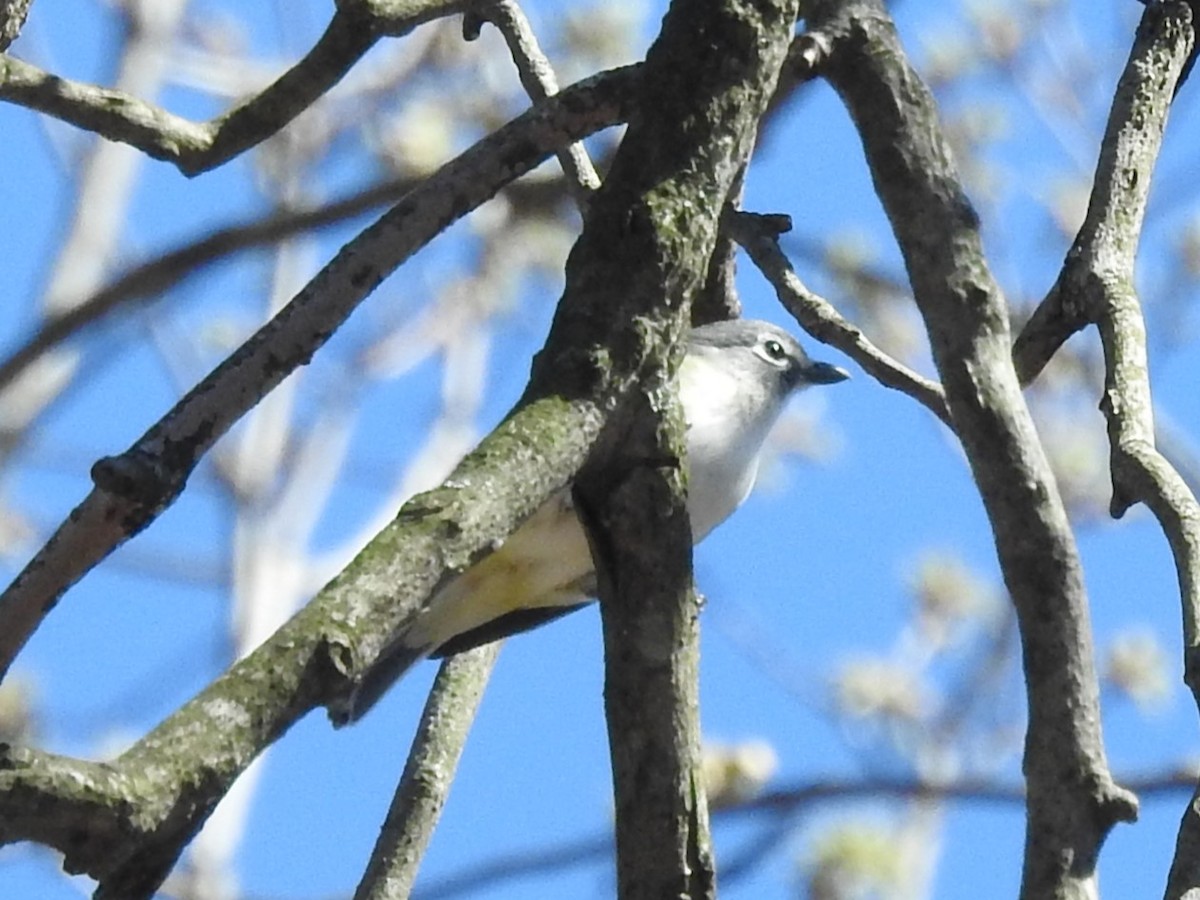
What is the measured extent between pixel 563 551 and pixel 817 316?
53.7 inches

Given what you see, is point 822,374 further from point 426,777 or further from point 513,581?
point 426,777

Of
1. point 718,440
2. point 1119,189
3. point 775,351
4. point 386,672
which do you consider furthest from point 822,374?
point 1119,189

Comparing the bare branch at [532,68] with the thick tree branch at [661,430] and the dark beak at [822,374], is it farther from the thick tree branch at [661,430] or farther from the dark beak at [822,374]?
the dark beak at [822,374]

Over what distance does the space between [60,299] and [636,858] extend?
17.2ft

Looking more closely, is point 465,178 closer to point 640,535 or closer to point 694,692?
point 640,535

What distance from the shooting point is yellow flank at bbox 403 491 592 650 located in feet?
13.3

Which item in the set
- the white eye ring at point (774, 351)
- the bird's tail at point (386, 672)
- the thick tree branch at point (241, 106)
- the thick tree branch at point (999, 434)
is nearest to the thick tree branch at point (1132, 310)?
the thick tree branch at point (999, 434)

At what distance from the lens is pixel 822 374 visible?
5648 millimetres

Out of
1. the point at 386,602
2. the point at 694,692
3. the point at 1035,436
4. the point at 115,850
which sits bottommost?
the point at 115,850

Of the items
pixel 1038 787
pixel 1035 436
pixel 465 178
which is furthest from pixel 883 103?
pixel 1038 787

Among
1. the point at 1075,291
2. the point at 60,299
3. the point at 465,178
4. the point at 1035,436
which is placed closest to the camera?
the point at 465,178

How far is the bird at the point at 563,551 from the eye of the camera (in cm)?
411

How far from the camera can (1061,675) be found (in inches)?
87.0

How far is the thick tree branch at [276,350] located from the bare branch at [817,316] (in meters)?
0.75
